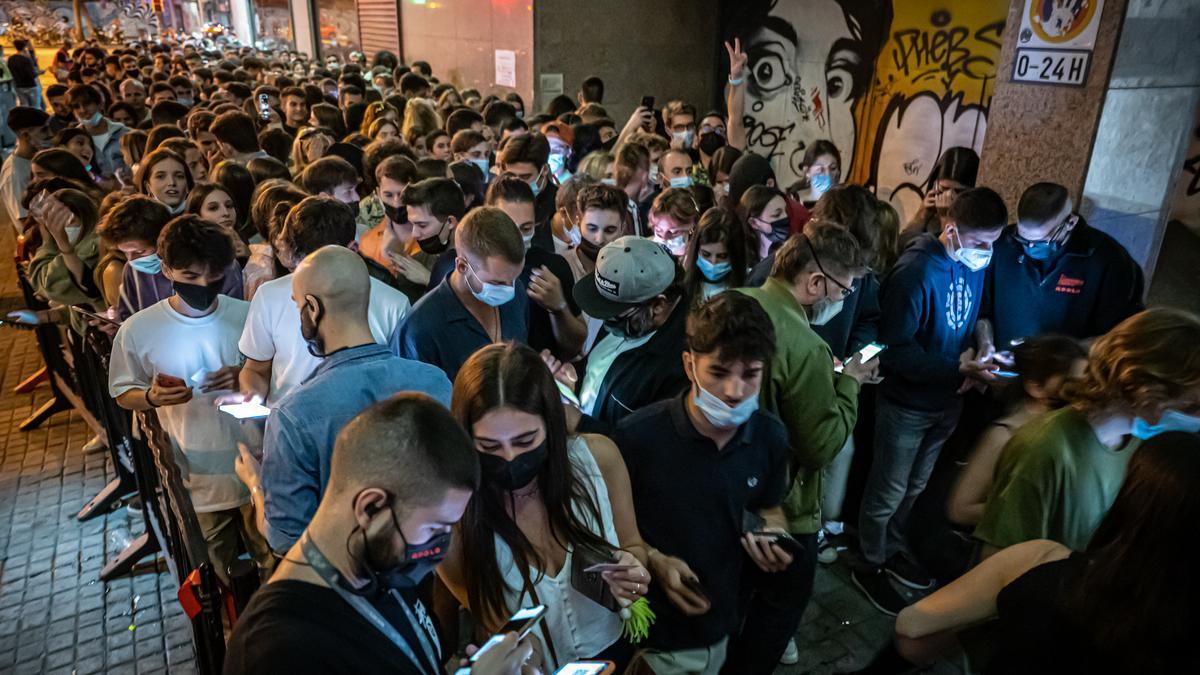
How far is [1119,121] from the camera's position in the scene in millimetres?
4902

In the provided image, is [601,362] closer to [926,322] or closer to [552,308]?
[552,308]

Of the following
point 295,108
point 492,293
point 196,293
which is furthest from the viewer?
point 295,108

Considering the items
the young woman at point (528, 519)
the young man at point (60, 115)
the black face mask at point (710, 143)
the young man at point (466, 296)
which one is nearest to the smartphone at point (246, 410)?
Result: the young man at point (466, 296)

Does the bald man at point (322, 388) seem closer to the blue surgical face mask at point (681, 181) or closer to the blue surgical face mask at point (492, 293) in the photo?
the blue surgical face mask at point (492, 293)

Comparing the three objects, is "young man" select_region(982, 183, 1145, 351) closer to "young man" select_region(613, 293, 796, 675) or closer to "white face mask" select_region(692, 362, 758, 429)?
"young man" select_region(613, 293, 796, 675)

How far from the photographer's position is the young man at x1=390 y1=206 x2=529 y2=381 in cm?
326

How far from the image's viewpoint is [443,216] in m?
4.28

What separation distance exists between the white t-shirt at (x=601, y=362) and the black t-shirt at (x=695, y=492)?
495 millimetres

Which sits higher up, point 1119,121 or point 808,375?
point 1119,121

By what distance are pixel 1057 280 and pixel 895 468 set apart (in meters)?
1.38

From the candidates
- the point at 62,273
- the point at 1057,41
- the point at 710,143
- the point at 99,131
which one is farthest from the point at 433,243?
the point at 99,131

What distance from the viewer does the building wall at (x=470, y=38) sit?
39.3 ft

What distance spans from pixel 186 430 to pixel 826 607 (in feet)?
10.8

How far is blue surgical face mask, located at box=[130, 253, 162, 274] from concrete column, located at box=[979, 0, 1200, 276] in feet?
18.1
